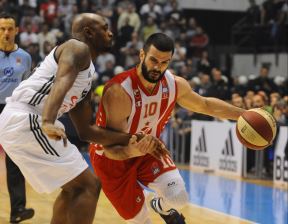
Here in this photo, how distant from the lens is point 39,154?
4.80m

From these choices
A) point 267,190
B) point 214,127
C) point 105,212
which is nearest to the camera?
point 105,212

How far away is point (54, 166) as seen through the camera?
4770mm

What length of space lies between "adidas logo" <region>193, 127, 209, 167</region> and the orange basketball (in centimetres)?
833

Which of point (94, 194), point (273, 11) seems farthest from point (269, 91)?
point (94, 194)

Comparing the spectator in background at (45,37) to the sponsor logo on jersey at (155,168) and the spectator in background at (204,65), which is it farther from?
the sponsor logo on jersey at (155,168)

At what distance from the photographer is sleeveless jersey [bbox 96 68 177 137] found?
5.61 meters

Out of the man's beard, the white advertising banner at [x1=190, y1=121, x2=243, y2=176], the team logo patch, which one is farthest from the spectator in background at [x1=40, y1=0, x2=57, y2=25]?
the man's beard

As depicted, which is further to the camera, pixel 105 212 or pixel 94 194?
pixel 105 212

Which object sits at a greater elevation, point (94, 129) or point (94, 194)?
point (94, 129)

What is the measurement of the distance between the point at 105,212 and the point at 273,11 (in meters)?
14.2

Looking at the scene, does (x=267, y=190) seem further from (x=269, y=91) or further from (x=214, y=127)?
(x=269, y=91)

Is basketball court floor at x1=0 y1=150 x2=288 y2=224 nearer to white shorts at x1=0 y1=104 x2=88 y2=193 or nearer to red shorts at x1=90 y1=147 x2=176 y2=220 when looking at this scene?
red shorts at x1=90 y1=147 x2=176 y2=220

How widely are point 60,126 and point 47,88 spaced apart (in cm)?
34

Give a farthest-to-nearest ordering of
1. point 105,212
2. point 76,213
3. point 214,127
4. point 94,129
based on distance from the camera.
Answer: point 214,127
point 105,212
point 94,129
point 76,213
